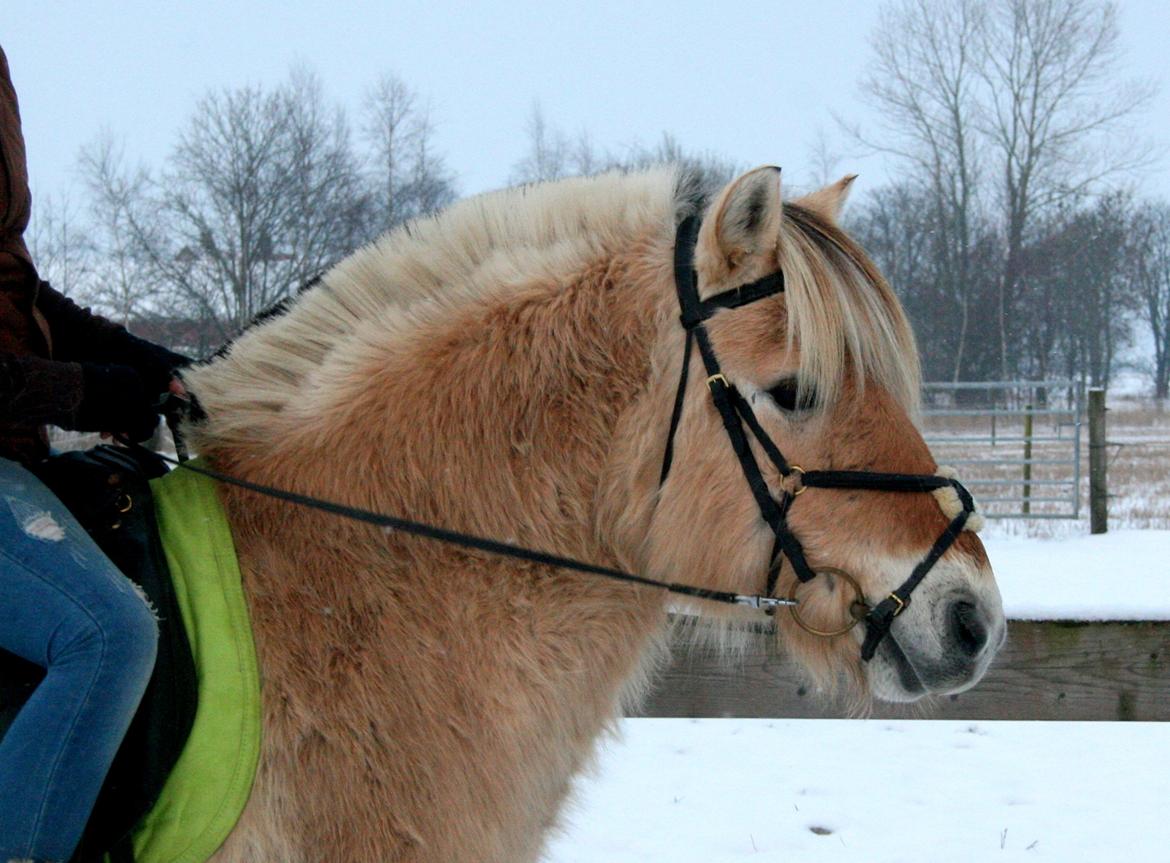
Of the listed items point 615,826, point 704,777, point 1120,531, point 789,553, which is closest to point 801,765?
point 704,777

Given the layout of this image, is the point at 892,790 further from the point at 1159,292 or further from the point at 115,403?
the point at 1159,292

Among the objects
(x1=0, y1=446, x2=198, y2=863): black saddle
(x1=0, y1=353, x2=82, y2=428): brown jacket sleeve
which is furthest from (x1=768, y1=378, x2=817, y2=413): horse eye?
(x1=0, y1=353, x2=82, y2=428): brown jacket sleeve

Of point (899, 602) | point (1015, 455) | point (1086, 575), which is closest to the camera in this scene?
point (899, 602)

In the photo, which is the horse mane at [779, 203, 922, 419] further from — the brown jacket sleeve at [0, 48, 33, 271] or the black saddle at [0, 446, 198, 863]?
the brown jacket sleeve at [0, 48, 33, 271]

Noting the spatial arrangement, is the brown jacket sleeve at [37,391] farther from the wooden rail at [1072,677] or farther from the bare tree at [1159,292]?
the bare tree at [1159,292]

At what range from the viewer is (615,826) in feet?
14.7

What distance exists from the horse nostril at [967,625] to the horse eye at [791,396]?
543 millimetres

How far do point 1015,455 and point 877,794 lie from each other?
14234 millimetres

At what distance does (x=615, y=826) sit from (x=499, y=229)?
3111 millimetres

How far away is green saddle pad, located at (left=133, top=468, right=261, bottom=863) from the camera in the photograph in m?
1.86

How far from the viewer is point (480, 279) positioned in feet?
7.87

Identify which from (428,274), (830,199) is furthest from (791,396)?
(428,274)

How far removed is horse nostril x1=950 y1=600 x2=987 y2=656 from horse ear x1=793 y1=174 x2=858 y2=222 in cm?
103

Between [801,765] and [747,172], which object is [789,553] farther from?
[801,765]
